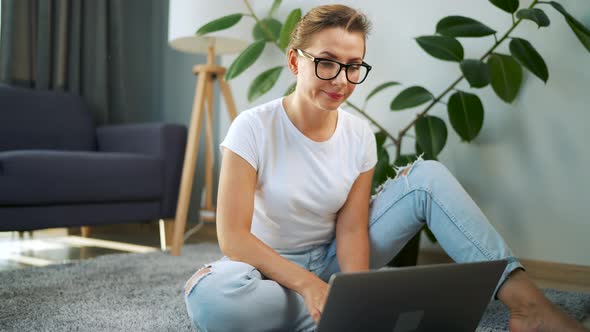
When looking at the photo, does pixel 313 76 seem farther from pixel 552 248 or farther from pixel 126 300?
pixel 552 248

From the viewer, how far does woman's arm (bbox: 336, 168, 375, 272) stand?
1106 mm

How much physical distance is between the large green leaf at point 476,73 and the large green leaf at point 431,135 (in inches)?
7.7

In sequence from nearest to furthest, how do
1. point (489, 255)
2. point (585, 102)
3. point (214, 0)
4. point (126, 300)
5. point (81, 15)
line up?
point (489, 255) → point (126, 300) → point (585, 102) → point (214, 0) → point (81, 15)

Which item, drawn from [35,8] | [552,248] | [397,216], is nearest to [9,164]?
[35,8]

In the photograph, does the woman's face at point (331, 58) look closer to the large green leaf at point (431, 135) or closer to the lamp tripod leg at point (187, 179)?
the large green leaf at point (431, 135)

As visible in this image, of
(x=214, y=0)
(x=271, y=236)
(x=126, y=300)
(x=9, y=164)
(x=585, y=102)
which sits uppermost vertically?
(x=214, y=0)

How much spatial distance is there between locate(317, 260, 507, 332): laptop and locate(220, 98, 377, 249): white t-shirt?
333 mm

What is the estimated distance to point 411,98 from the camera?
1.86 metres

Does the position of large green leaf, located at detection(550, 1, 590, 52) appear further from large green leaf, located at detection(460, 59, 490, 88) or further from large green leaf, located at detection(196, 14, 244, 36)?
large green leaf, located at detection(196, 14, 244, 36)

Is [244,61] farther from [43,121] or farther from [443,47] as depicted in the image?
[43,121]

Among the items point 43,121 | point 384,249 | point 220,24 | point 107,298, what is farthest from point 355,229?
point 43,121

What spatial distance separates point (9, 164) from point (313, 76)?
1403 millimetres

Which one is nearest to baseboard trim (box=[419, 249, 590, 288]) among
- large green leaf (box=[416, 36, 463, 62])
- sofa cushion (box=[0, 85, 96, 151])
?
large green leaf (box=[416, 36, 463, 62])

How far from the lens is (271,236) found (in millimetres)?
1159
